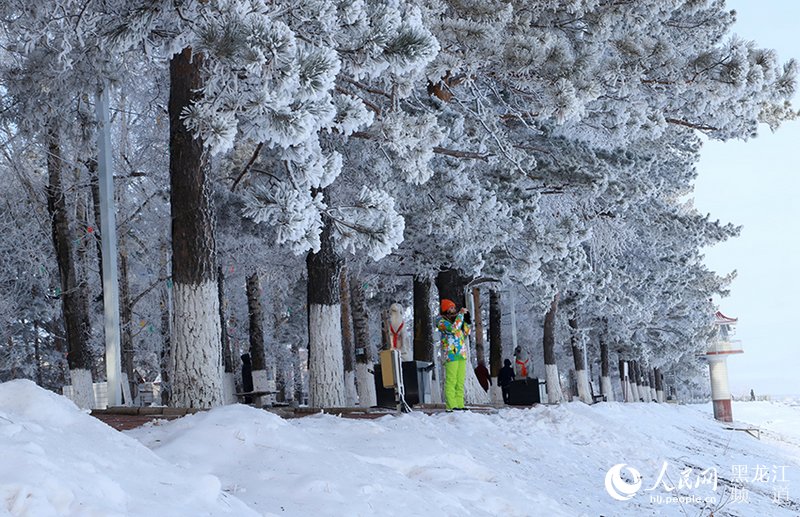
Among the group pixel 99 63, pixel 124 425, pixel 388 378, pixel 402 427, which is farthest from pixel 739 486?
pixel 99 63

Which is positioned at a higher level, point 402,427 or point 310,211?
point 310,211

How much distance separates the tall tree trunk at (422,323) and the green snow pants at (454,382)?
7.18 metres

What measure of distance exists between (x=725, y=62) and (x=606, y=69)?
69.6 inches

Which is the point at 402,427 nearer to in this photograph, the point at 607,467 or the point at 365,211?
the point at 365,211

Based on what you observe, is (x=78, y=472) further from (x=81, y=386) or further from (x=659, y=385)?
(x=659, y=385)

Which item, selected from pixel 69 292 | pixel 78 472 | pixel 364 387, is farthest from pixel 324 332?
pixel 78 472

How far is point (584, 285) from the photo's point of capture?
24297 mm

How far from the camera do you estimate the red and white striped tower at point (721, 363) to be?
7281 cm

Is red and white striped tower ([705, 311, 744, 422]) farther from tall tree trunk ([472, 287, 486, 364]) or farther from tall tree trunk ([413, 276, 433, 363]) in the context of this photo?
tall tree trunk ([413, 276, 433, 363])

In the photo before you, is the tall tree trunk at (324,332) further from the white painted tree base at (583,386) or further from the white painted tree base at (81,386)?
the white painted tree base at (583,386)

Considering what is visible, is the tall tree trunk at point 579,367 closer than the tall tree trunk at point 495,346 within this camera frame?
No

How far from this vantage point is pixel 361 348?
27.9 m

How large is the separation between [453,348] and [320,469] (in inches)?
345

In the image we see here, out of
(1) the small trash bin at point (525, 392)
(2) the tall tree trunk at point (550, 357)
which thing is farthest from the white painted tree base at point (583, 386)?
(1) the small trash bin at point (525, 392)
